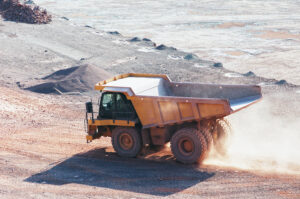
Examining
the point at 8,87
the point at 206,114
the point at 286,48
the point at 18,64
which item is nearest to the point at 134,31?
the point at 286,48

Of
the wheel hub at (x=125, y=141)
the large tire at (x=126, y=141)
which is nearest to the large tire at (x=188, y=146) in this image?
Answer: the large tire at (x=126, y=141)

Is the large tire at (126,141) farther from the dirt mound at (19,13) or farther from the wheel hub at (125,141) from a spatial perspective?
the dirt mound at (19,13)

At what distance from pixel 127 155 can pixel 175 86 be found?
2.85 metres

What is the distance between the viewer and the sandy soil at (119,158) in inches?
476

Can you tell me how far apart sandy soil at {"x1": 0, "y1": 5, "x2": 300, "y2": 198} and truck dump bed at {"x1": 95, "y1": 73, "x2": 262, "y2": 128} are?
5.03ft

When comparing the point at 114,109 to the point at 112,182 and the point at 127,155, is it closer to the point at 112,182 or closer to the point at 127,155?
the point at 127,155

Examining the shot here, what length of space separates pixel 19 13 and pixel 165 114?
28.0 meters

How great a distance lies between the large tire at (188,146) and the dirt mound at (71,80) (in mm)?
11799

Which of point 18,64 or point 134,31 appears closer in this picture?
point 18,64

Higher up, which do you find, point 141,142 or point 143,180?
point 141,142

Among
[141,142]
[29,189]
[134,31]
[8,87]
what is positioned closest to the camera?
[29,189]

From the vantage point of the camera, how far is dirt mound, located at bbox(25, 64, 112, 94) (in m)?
24.7

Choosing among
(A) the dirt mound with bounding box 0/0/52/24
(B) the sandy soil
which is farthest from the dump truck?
(A) the dirt mound with bounding box 0/0/52/24

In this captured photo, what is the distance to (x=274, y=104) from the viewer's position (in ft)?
71.6
